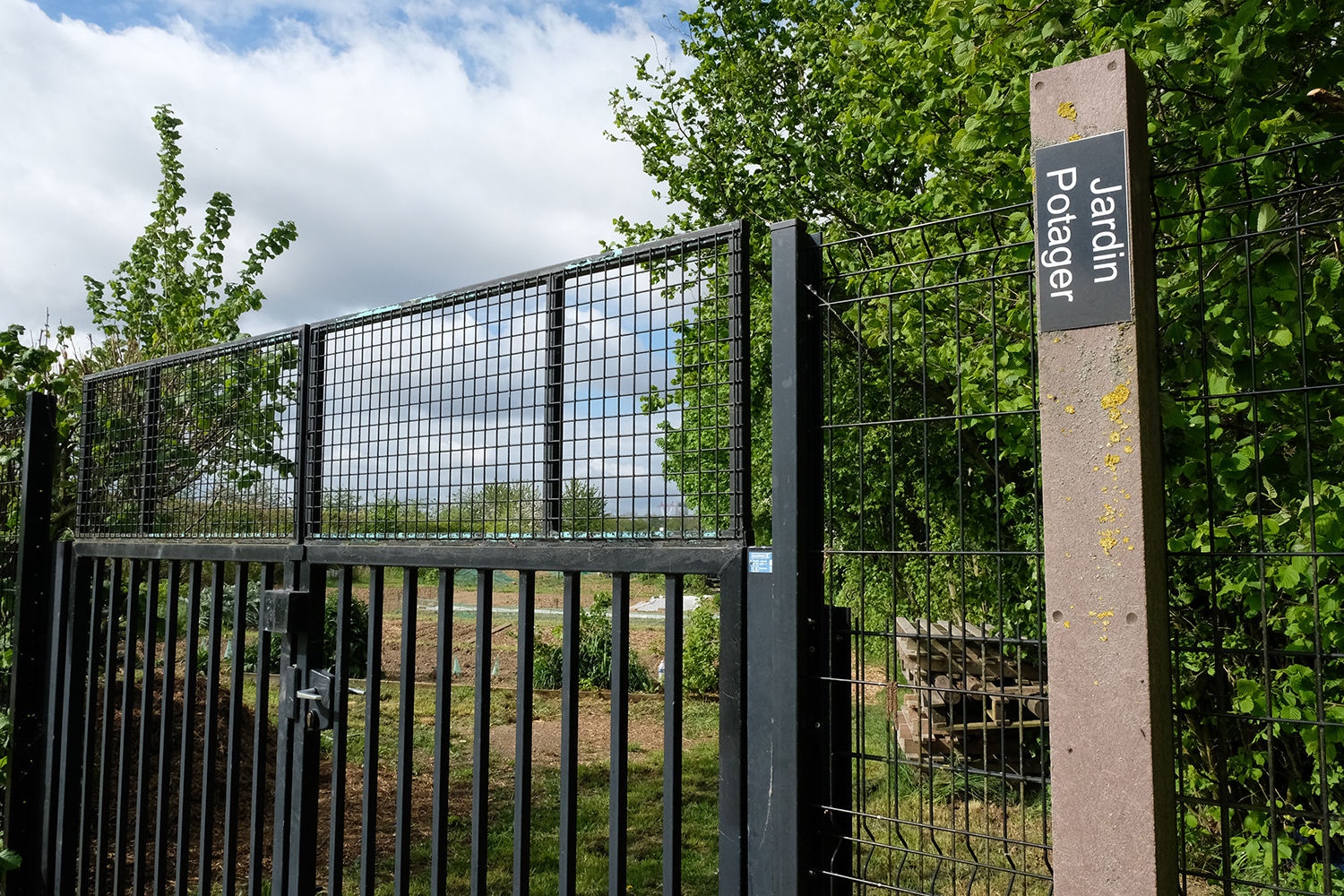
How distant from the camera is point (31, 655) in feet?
15.1

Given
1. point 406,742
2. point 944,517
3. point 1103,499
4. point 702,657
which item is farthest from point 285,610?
point 702,657

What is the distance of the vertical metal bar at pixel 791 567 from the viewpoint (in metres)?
2.34

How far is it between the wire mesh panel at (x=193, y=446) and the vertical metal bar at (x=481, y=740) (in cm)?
114

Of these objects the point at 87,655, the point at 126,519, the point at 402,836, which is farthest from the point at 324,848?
the point at 402,836

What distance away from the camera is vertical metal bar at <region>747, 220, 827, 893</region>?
234 cm

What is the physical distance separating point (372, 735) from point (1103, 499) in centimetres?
254

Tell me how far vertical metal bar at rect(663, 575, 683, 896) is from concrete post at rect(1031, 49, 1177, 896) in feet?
3.26

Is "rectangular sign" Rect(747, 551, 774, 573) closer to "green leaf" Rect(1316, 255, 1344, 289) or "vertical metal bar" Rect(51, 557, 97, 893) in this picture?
"green leaf" Rect(1316, 255, 1344, 289)

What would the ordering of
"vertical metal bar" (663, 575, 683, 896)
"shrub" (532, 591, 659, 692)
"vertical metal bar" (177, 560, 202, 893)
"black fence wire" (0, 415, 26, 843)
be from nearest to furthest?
"vertical metal bar" (663, 575, 683, 896)
"vertical metal bar" (177, 560, 202, 893)
"black fence wire" (0, 415, 26, 843)
"shrub" (532, 591, 659, 692)

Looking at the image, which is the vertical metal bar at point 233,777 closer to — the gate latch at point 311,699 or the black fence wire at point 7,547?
the gate latch at point 311,699

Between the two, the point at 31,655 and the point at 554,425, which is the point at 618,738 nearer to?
the point at 554,425

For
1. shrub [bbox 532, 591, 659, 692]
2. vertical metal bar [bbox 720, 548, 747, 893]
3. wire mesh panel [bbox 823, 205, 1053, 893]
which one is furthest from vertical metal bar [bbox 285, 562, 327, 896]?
shrub [bbox 532, 591, 659, 692]

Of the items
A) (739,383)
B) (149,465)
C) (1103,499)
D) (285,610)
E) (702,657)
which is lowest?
(702,657)

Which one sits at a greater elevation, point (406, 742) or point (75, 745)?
point (406, 742)
